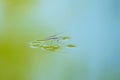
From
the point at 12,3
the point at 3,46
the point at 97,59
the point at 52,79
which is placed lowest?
the point at 52,79

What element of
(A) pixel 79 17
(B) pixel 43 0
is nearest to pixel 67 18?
(A) pixel 79 17

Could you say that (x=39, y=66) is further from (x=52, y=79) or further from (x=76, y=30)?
(x=76, y=30)

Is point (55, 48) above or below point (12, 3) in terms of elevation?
below

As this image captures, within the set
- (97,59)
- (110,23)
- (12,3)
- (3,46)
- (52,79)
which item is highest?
(12,3)

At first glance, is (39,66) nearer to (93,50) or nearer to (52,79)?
(52,79)

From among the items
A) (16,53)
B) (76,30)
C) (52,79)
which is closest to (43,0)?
(76,30)

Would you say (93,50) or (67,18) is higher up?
(67,18)
